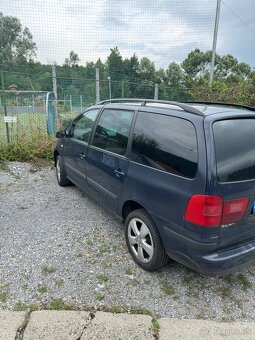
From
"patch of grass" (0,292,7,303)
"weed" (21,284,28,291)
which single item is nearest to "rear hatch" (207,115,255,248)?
"weed" (21,284,28,291)

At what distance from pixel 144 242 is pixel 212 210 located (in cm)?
95

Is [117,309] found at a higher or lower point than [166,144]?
lower

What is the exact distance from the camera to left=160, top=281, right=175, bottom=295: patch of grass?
2.47 metres

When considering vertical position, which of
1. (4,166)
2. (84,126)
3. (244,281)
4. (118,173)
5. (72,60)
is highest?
(72,60)

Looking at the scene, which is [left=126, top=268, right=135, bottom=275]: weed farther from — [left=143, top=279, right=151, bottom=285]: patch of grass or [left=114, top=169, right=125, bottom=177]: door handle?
[left=114, top=169, right=125, bottom=177]: door handle

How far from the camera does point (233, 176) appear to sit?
207 cm

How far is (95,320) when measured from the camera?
2.11 m

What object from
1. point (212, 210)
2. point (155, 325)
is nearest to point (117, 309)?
point (155, 325)

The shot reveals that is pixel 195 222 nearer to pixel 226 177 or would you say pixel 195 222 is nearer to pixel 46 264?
pixel 226 177

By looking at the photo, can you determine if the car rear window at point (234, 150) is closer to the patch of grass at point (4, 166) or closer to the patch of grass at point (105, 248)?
the patch of grass at point (105, 248)

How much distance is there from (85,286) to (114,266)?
1.36 feet

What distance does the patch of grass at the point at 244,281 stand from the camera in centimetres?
262

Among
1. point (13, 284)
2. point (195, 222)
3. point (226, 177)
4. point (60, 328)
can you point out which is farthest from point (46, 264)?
point (226, 177)

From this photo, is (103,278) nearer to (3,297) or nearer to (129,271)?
(129,271)
